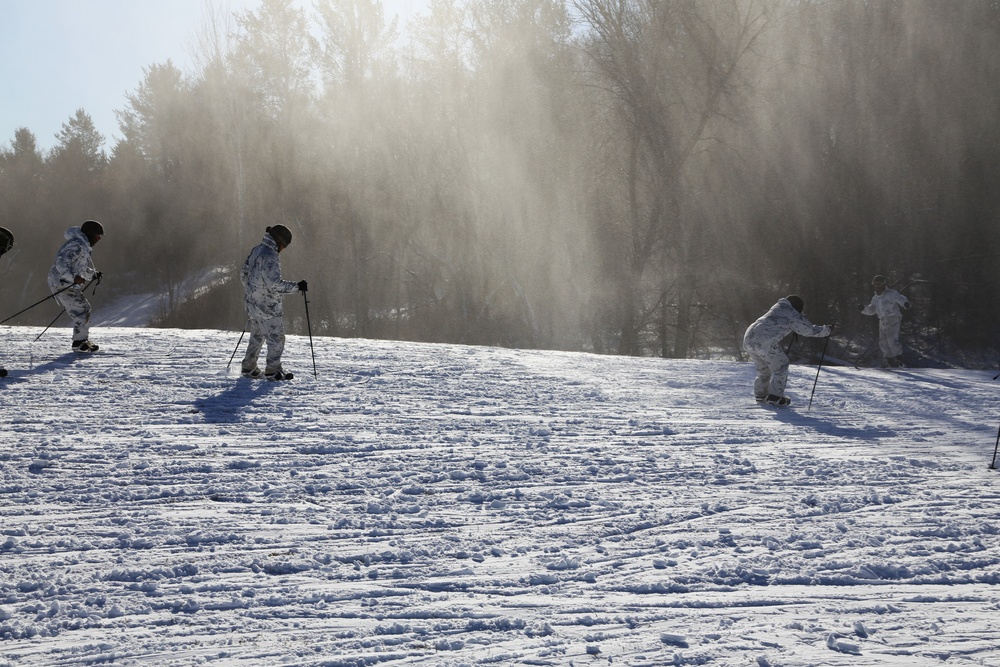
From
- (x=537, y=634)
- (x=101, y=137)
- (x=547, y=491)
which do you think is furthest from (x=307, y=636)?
(x=101, y=137)

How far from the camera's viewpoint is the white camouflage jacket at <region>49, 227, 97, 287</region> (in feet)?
33.8

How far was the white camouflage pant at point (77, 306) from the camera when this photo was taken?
10.5m

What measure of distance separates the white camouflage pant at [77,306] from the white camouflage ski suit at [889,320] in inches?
496

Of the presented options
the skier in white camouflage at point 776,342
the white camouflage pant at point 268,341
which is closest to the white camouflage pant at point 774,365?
the skier in white camouflage at point 776,342

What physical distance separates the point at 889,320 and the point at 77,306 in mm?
13168

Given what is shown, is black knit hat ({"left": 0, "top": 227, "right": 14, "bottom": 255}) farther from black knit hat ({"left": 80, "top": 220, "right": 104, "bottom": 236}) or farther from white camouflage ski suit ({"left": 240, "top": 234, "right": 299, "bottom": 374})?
white camouflage ski suit ({"left": 240, "top": 234, "right": 299, "bottom": 374})

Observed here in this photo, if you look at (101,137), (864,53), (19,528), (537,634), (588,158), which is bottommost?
(537,634)

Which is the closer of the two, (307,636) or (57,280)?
(307,636)

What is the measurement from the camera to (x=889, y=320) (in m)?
Answer: 14.8

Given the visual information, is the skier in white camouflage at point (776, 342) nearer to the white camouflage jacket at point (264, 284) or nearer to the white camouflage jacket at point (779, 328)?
the white camouflage jacket at point (779, 328)

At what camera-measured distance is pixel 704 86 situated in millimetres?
24984

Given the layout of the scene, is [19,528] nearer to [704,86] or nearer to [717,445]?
[717,445]

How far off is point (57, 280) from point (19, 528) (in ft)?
22.2

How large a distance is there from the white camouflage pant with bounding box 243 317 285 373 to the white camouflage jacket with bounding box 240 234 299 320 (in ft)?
0.33
